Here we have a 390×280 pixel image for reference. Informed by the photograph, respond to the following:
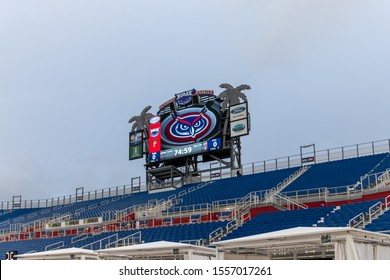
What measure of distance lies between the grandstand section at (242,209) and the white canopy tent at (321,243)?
3.72 metres

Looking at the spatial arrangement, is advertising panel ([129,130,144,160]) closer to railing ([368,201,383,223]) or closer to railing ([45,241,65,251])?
railing ([45,241,65,251])

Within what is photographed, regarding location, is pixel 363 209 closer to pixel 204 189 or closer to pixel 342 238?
pixel 342 238

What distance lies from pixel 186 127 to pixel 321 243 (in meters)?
37.3

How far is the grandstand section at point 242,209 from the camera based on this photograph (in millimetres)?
25188

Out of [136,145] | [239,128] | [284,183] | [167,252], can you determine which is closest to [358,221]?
[167,252]

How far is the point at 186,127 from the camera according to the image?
5069 cm

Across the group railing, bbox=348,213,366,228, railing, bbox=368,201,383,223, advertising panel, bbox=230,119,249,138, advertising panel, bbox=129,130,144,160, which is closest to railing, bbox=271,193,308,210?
railing, bbox=368,201,383,223

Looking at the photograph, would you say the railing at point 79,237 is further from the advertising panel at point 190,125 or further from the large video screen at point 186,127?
the advertising panel at point 190,125

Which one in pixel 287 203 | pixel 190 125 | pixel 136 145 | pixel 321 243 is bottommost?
pixel 321 243

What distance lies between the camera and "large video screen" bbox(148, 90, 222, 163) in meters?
49.1

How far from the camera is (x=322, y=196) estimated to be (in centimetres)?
3206

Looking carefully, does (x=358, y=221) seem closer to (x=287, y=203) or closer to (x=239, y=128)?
(x=287, y=203)
